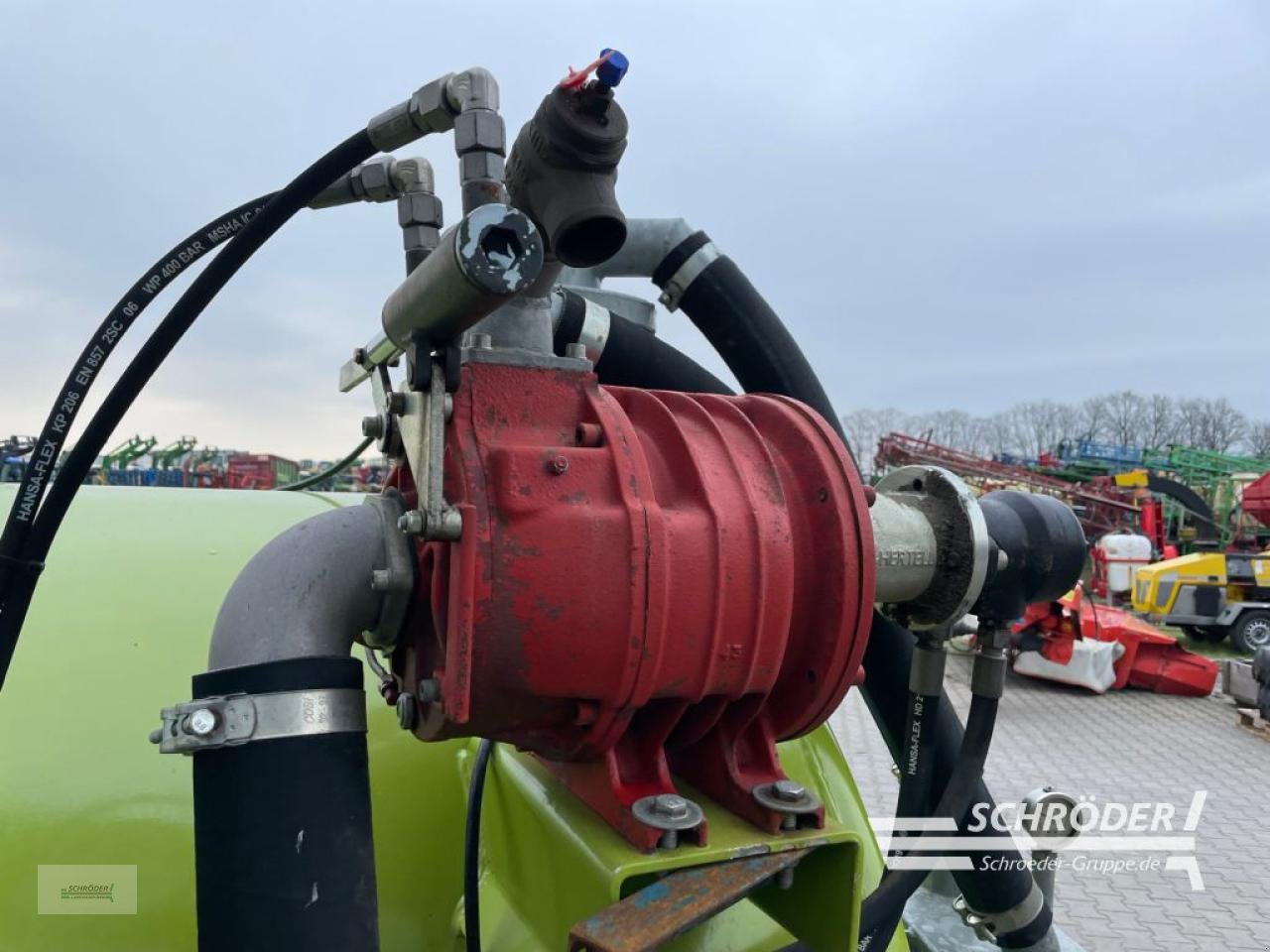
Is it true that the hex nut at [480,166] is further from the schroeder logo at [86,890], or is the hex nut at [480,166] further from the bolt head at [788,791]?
the schroeder logo at [86,890]

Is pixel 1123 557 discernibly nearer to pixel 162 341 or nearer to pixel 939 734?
pixel 939 734

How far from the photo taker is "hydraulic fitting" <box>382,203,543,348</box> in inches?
31.0

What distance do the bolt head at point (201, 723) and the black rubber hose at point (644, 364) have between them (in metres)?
0.88

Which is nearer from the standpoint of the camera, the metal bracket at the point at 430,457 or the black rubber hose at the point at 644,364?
the metal bracket at the point at 430,457

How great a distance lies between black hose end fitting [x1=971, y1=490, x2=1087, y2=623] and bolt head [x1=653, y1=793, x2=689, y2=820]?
1.85 ft

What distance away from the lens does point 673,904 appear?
2.85 ft

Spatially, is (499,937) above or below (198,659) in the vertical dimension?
below

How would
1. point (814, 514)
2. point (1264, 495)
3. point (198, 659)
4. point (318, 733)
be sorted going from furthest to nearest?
point (1264, 495) < point (198, 659) < point (814, 514) < point (318, 733)

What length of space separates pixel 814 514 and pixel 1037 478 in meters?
17.7

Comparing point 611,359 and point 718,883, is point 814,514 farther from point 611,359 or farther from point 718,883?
point 611,359

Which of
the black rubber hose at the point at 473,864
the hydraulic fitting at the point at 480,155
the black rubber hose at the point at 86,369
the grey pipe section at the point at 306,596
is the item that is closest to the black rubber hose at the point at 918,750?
the black rubber hose at the point at 473,864

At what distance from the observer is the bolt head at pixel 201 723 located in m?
0.84

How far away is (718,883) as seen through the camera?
2.97 ft

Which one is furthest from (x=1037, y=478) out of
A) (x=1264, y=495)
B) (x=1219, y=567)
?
(x=1219, y=567)
